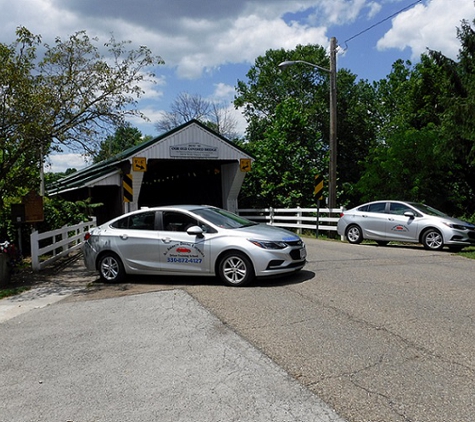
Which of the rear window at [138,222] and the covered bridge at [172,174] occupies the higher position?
the covered bridge at [172,174]

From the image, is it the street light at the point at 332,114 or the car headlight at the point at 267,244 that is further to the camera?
the street light at the point at 332,114

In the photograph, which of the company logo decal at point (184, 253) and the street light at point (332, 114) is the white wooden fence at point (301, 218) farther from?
the company logo decal at point (184, 253)

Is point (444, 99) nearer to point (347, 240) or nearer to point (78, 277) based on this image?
point (347, 240)

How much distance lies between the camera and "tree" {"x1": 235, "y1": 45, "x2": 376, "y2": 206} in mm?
27797

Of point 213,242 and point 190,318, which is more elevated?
point 213,242

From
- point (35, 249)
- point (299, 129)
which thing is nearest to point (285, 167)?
point (299, 129)

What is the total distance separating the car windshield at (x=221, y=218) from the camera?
921 centimetres

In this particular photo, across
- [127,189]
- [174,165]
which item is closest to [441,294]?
[127,189]

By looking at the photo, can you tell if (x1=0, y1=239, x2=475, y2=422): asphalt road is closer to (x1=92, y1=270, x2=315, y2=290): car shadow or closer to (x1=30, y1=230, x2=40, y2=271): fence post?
(x1=92, y1=270, x2=315, y2=290): car shadow

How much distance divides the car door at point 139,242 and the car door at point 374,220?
8105mm

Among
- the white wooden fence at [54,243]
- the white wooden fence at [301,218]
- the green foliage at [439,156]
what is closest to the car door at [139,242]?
the white wooden fence at [54,243]

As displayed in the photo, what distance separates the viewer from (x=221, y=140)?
25.1m

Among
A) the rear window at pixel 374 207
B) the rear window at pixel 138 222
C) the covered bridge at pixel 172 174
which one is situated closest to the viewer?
the rear window at pixel 138 222

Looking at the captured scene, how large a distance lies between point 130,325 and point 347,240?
37.9 ft
